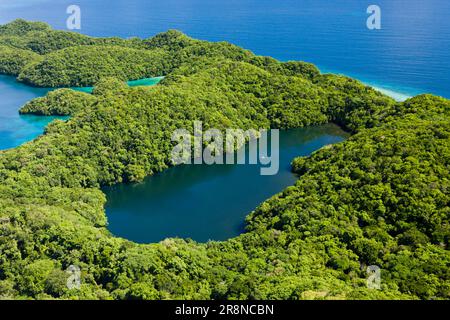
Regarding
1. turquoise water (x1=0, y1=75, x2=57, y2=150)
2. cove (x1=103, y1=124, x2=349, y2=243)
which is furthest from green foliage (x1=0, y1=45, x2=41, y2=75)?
cove (x1=103, y1=124, x2=349, y2=243)

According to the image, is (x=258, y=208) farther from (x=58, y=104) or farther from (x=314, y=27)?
(x=314, y=27)

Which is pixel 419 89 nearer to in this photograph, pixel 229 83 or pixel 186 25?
pixel 229 83

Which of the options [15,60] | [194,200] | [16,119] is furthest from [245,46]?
[194,200]

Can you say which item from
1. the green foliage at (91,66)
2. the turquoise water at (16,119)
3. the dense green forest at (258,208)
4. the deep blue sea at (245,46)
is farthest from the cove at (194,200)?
the green foliage at (91,66)

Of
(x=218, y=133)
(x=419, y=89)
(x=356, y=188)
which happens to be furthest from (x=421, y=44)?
(x=356, y=188)

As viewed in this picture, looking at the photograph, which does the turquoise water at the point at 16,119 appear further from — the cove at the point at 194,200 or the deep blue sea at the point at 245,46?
the cove at the point at 194,200

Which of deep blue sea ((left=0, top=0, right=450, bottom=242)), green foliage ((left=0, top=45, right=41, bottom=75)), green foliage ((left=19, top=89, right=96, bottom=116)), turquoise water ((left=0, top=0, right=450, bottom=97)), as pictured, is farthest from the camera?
green foliage ((left=0, top=45, right=41, bottom=75))

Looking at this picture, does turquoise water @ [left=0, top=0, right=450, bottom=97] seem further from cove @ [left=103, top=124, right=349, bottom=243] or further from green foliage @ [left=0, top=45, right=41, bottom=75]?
cove @ [left=103, top=124, right=349, bottom=243]
